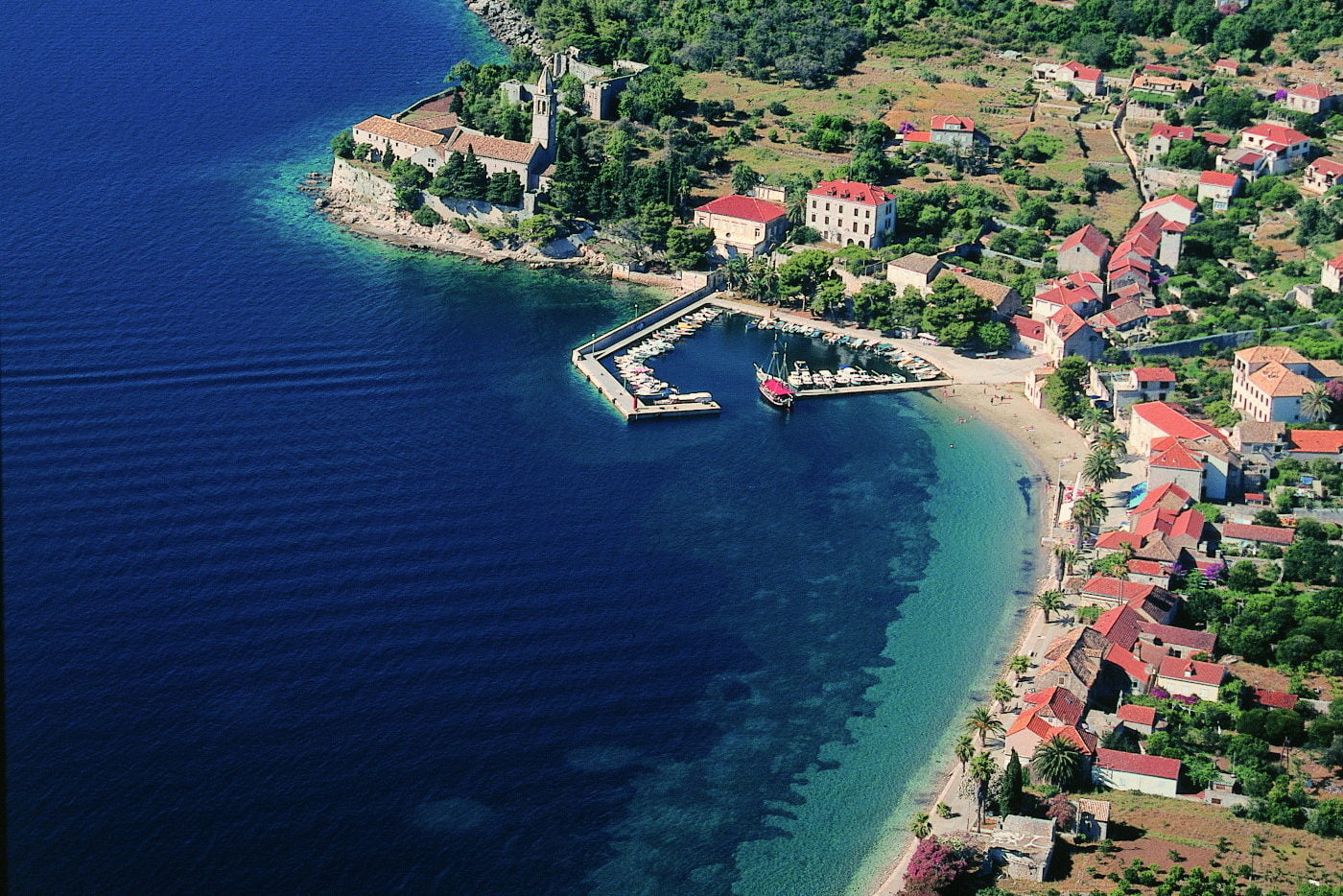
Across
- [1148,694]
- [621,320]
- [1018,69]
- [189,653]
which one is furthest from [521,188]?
[1148,694]

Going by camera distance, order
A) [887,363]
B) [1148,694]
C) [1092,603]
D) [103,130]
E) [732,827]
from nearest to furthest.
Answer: [732,827] → [1148,694] → [1092,603] → [887,363] → [103,130]

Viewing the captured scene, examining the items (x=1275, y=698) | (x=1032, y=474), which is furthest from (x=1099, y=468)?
(x=1275, y=698)

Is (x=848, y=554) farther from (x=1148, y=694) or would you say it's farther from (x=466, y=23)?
(x=466, y=23)

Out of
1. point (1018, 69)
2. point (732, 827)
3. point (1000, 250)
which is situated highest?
point (1018, 69)

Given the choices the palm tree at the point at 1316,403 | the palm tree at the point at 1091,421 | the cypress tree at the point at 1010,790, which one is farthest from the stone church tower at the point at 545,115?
the cypress tree at the point at 1010,790

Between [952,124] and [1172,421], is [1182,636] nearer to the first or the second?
[1172,421]

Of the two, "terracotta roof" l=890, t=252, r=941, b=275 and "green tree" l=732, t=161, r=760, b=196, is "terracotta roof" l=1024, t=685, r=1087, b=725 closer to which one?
"terracotta roof" l=890, t=252, r=941, b=275

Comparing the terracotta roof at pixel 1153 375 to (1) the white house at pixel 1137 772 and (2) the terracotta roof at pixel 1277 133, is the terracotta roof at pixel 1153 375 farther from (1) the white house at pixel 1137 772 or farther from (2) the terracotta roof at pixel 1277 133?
(2) the terracotta roof at pixel 1277 133
